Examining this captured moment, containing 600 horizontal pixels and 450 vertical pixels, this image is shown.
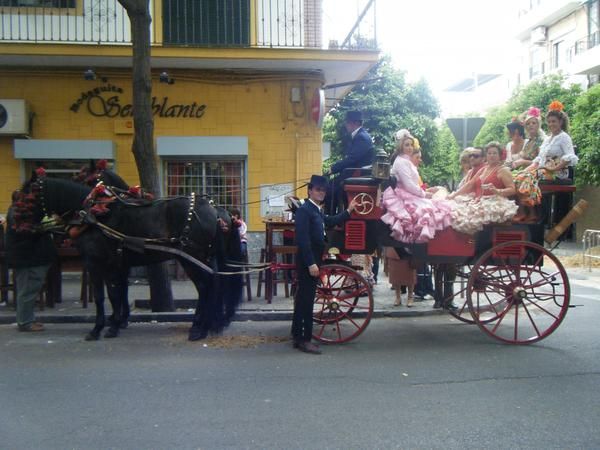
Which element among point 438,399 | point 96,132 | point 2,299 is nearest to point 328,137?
point 96,132

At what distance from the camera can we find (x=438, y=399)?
502 centimetres

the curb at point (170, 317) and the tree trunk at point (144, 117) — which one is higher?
the tree trunk at point (144, 117)

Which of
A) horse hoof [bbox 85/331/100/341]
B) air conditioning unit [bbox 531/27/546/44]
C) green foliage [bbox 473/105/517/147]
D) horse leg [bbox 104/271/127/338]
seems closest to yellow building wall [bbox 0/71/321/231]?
horse leg [bbox 104/271/127/338]

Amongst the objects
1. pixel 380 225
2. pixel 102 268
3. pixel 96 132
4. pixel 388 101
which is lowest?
pixel 102 268

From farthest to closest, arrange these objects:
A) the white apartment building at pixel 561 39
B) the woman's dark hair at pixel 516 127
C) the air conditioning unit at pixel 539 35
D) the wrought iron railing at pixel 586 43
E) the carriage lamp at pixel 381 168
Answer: the air conditioning unit at pixel 539 35 → the white apartment building at pixel 561 39 → the wrought iron railing at pixel 586 43 → the woman's dark hair at pixel 516 127 → the carriage lamp at pixel 381 168

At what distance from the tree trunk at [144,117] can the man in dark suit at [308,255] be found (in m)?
2.85

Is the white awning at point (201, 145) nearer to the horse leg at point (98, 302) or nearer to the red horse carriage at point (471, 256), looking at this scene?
the horse leg at point (98, 302)

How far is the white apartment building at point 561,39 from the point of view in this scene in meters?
22.4

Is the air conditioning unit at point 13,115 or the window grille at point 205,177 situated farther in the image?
the window grille at point 205,177

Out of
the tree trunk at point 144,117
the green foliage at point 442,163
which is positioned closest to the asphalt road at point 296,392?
the tree trunk at point 144,117

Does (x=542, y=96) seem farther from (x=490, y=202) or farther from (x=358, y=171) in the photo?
(x=358, y=171)

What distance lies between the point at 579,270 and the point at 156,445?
14294mm

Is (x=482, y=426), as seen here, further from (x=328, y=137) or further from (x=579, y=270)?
(x=328, y=137)

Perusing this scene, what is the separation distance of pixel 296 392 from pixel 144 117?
496 cm
